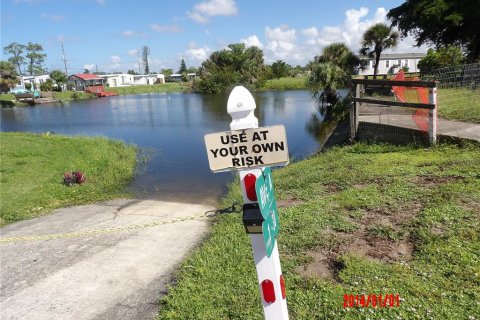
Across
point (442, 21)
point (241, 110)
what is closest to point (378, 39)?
point (442, 21)

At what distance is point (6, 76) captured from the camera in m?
67.6

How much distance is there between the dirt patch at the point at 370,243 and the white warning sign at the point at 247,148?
2.22 meters

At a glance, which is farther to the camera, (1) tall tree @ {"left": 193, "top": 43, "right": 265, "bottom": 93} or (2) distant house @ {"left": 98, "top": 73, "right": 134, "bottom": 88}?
(2) distant house @ {"left": 98, "top": 73, "right": 134, "bottom": 88}

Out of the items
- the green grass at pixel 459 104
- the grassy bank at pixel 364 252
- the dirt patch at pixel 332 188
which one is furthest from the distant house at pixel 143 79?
the grassy bank at pixel 364 252

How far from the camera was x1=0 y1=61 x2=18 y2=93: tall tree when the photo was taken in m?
67.0

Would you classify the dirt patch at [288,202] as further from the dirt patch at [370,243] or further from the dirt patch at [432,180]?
the dirt patch at [432,180]

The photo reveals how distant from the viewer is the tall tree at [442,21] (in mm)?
19172

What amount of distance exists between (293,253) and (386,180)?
105 inches

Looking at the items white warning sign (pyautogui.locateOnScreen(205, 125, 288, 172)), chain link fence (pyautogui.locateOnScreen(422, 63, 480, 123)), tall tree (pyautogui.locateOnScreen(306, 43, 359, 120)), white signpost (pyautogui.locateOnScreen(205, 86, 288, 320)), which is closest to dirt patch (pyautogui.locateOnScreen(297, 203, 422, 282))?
white signpost (pyautogui.locateOnScreen(205, 86, 288, 320))

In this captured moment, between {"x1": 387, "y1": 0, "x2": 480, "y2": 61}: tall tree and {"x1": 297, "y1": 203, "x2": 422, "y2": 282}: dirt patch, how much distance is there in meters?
18.7

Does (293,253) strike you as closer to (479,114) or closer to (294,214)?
(294,214)

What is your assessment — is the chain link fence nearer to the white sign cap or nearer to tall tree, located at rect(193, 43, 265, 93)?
the white sign cap

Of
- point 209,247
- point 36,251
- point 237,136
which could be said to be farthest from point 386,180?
point 36,251

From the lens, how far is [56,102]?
5638 centimetres
